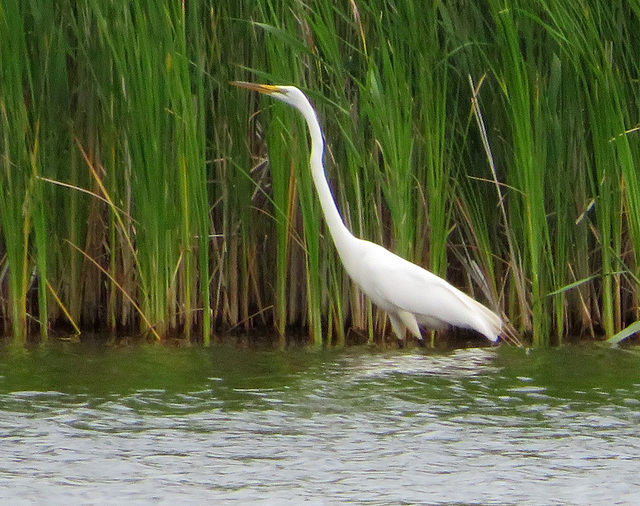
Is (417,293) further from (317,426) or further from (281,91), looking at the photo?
(317,426)

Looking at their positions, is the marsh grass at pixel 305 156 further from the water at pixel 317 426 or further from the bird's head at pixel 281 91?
the water at pixel 317 426

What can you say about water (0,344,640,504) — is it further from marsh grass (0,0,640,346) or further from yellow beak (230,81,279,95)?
yellow beak (230,81,279,95)

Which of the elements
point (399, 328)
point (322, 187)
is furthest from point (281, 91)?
point (399, 328)

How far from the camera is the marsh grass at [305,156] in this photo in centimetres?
576

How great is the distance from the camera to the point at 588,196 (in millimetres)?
6328

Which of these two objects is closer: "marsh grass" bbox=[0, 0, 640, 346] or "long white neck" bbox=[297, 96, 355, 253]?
"marsh grass" bbox=[0, 0, 640, 346]

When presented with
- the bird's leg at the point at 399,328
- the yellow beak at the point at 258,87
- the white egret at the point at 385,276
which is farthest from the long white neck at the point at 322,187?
the bird's leg at the point at 399,328

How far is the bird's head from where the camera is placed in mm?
5816

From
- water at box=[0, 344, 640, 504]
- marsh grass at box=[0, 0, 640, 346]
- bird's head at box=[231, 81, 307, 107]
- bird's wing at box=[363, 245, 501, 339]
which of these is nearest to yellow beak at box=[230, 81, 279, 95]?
bird's head at box=[231, 81, 307, 107]

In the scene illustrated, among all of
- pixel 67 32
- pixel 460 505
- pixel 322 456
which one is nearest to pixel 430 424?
pixel 322 456

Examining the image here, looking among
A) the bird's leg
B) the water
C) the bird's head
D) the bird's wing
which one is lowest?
the water

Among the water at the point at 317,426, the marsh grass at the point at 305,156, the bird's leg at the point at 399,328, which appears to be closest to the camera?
the water at the point at 317,426

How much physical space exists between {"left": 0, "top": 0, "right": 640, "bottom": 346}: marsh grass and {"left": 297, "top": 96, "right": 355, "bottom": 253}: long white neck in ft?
0.31

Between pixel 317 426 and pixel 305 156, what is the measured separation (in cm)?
209
